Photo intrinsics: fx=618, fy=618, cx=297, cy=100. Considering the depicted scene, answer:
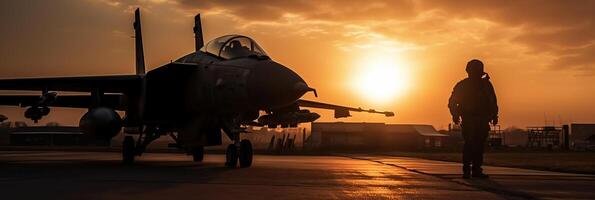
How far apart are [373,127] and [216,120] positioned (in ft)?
221

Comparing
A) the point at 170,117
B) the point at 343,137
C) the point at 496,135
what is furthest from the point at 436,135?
the point at 170,117

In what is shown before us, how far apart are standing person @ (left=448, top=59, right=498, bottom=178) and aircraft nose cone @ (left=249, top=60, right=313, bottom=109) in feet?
12.6

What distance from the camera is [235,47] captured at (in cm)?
1527

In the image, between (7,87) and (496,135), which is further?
(496,135)

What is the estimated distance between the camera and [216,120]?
15.9m

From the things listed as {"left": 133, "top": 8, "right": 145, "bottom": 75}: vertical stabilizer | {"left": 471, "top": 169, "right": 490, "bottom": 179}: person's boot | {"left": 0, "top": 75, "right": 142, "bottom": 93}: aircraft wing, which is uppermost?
{"left": 133, "top": 8, "right": 145, "bottom": 75}: vertical stabilizer

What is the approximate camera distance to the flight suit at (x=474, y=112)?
1023 cm

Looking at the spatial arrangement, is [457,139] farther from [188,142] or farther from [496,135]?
[188,142]

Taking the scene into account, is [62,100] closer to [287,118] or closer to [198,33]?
[198,33]

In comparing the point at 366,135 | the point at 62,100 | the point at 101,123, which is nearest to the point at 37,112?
the point at 101,123

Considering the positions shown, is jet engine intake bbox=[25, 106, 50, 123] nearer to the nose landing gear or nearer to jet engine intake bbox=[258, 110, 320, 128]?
the nose landing gear

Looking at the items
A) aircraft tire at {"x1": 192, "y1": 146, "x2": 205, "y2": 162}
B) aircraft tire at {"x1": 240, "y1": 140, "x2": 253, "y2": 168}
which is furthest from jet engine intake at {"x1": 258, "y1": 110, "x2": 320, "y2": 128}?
aircraft tire at {"x1": 240, "y1": 140, "x2": 253, "y2": 168}

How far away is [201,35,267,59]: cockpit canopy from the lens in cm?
1502

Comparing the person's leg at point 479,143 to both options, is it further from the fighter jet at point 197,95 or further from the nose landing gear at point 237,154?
the nose landing gear at point 237,154
